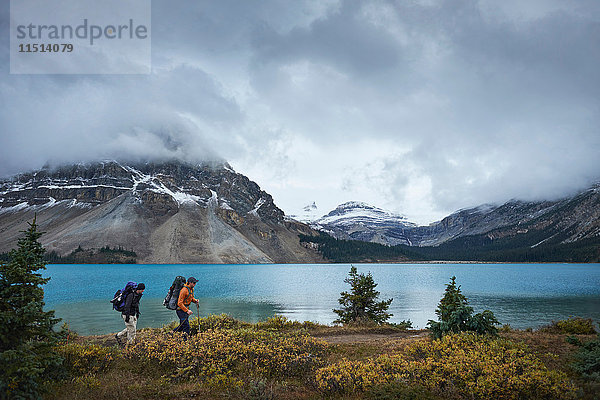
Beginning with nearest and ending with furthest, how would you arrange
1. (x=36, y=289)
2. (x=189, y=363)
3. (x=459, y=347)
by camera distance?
(x=36, y=289) < (x=189, y=363) < (x=459, y=347)

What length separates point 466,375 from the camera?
8.93 meters


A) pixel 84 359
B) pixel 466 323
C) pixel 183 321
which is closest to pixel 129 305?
Result: pixel 183 321

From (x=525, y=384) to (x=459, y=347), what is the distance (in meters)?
3.20

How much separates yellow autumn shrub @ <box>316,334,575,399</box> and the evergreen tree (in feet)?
22.8

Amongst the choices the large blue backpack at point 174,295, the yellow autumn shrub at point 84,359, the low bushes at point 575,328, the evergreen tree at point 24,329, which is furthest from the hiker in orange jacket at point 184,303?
the low bushes at point 575,328

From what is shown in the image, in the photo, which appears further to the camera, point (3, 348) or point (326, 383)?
point (326, 383)

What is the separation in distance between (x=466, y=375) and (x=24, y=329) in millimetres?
11200

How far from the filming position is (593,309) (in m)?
41.6

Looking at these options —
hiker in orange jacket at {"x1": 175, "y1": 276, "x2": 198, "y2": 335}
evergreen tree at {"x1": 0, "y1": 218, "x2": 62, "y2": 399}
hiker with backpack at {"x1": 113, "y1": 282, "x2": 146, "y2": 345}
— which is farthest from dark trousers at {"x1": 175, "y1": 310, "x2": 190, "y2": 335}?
evergreen tree at {"x1": 0, "y1": 218, "x2": 62, "y2": 399}

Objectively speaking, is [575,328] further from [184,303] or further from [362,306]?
[184,303]

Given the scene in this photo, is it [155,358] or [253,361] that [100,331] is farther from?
[253,361]

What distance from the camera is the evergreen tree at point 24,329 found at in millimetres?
7609

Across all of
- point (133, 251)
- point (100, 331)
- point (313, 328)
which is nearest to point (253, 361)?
point (313, 328)

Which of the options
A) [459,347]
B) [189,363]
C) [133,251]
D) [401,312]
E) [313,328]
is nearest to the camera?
[189,363]
